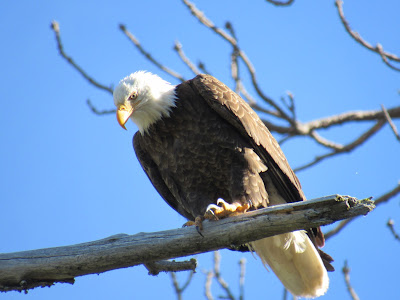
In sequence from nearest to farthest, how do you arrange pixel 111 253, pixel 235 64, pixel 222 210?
pixel 111 253
pixel 222 210
pixel 235 64

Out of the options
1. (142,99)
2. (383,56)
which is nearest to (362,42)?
(383,56)

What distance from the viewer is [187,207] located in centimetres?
466

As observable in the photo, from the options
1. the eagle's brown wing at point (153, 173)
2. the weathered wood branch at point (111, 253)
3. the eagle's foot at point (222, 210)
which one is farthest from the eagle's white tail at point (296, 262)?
the weathered wood branch at point (111, 253)

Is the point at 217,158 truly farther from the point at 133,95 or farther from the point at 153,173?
the point at 133,95

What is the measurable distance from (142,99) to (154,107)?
0.21 meters

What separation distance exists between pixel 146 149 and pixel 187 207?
2.20 ft

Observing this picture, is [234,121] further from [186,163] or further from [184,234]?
[184,234]

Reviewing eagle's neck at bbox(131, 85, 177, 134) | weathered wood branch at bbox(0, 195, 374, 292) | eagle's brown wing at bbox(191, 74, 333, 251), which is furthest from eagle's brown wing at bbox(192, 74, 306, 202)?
weathered wood branch at bbox(0, 195, 374, 292)

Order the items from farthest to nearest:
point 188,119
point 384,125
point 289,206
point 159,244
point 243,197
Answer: point 384,125, point 188,119, point 243,197, point 159,244, point 289,206

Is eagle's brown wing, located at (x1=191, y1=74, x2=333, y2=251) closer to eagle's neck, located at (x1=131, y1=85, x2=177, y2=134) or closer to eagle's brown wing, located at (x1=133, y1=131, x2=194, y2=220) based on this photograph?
eagle's neck, located at (x1=131, y1=85, x2=177, y2=134)

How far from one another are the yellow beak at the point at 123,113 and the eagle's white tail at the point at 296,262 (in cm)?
166

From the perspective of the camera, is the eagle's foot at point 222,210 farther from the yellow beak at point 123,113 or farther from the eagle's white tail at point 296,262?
the yellow beak at point 123,113

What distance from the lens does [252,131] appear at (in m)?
4.38

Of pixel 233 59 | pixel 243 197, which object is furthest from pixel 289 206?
pixel 233 59
